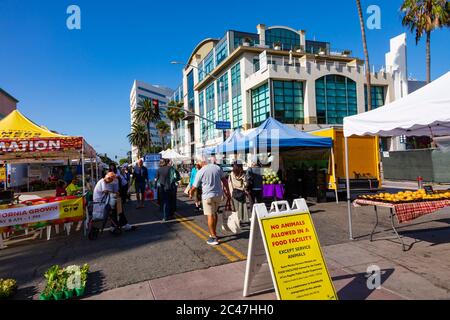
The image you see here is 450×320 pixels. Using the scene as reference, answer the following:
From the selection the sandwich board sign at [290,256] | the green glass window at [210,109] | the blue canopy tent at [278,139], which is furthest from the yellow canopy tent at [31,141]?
the green glass window at [210,109]

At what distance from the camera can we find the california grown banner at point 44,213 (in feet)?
21.9

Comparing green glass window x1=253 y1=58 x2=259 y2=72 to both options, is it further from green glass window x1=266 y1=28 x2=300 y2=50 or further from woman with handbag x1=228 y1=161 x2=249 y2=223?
woman with handbag x1=228 y1=161 x2=249 y2=223

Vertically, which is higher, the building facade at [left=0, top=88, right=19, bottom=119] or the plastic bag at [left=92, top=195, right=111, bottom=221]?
the building facade at [left=0, top=88, right=19, bottom=119]

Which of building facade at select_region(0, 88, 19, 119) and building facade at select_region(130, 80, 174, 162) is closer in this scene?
building facade at select_region(0, 88, 19, 119)

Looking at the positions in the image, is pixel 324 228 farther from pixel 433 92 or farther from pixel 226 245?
pixel 433 92

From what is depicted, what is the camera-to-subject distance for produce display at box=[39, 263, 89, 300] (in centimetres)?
387

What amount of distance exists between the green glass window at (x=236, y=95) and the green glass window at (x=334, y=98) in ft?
31.8

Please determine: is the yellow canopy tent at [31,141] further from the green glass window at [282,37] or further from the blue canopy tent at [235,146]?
the green glass window at [282,37]

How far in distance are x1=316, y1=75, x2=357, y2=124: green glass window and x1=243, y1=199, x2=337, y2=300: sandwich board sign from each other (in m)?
31.6

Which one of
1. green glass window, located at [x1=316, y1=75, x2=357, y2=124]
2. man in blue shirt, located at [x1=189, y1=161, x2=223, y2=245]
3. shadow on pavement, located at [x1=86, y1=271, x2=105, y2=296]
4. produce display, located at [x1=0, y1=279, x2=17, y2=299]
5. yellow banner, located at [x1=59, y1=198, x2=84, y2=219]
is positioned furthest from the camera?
green glass window, located at [x1=316, y1=75, x2=357, y2=124]

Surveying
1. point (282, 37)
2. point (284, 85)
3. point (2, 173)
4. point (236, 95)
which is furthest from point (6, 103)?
point (282, 37)

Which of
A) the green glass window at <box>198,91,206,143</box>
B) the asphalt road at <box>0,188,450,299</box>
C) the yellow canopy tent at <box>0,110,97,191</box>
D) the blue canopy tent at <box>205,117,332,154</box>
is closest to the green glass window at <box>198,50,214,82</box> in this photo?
the green glass window at <box>198,91,206,143</box>
